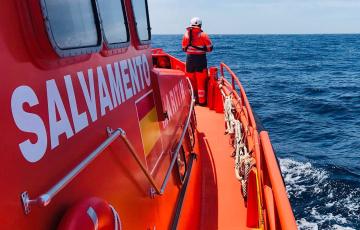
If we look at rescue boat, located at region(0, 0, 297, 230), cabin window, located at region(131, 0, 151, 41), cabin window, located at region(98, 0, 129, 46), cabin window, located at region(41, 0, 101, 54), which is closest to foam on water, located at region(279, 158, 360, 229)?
rescue boat, located at region(0, 0, 297, 230)

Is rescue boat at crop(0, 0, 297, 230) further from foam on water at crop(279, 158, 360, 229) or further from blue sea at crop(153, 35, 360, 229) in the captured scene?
blue sea at crop(153, 35, 360, 229)

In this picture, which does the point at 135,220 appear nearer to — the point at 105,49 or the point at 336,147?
the point at 105,49

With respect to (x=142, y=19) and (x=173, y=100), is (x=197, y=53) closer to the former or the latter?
(x=173, y=100)

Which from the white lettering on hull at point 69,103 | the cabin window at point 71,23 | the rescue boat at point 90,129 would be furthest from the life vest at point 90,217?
the cabin window at point 71,23

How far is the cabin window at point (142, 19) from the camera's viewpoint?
3048 millimetres

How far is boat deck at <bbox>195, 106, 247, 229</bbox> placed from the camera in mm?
3850

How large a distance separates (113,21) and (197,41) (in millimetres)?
5253

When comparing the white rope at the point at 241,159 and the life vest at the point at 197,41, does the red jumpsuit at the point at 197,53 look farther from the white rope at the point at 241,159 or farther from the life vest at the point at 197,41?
the white rope at the point at 241,159

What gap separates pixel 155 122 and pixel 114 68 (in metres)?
0.95

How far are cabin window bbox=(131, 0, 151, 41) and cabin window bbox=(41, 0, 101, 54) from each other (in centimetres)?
107

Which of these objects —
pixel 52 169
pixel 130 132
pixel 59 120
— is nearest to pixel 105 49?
pixel 130 132

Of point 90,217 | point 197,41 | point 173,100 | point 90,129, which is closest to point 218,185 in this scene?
point 173,100

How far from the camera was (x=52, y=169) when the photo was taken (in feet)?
4.86

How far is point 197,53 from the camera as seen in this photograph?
7.54 metres
